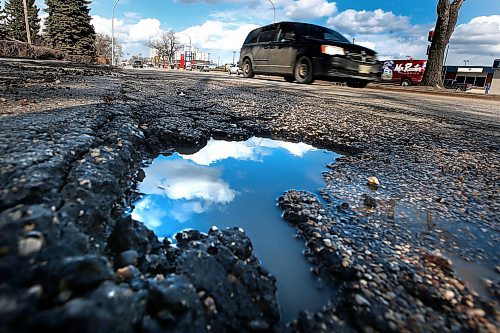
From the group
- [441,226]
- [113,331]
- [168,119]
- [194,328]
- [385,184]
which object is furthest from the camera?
[168,119]

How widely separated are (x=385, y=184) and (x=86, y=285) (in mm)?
1330

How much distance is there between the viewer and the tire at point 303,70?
7009 mm

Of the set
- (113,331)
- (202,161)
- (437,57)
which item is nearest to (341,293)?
(113,331)

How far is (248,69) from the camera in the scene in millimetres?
9664

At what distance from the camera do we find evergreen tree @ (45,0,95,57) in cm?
3181

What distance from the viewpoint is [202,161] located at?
1.74 meters

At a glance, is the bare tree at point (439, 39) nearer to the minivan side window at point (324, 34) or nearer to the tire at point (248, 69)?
the minivan side window at point (324, 34)

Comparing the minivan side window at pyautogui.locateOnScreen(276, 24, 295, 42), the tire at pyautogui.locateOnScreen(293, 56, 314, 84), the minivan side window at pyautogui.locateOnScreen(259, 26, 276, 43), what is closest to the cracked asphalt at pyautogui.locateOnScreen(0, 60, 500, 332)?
the tire at pyautogui.locateOnScreen(293, 56, 314, 84)

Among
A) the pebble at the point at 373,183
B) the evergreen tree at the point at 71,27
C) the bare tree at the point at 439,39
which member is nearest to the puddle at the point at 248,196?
the pebble at the point at 373,183

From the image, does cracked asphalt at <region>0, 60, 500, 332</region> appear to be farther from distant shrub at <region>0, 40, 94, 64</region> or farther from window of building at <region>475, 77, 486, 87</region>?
window of building at <region>475, 77, 486, 87</region>

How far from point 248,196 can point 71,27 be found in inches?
1538

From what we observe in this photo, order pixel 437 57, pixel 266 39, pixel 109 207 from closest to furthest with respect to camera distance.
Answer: pixel 109 207, pixel 266 39, pixel 437 57

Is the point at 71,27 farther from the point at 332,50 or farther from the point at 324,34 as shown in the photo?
the point at 332,50

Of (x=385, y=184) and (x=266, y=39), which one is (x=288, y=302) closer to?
(x=385, y=184)
